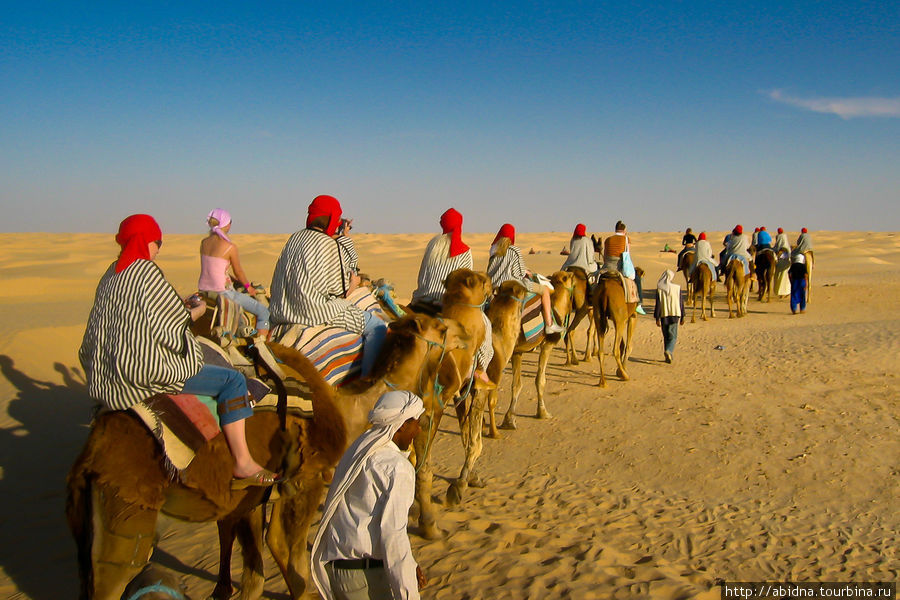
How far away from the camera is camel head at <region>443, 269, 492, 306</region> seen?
19.7 ft

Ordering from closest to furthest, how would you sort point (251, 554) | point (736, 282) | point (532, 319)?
point (251, 554) < point (532, 319) < point (736, 282)

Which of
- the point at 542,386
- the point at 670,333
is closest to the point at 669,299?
the point at 670,333

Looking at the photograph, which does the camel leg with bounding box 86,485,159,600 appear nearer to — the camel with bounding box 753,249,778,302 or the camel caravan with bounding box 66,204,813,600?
the camel caravan with bounding box 66,204,813,600

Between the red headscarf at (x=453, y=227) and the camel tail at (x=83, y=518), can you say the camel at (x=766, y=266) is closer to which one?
the red headscarf at (x=453, y=227)

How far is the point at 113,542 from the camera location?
337cm

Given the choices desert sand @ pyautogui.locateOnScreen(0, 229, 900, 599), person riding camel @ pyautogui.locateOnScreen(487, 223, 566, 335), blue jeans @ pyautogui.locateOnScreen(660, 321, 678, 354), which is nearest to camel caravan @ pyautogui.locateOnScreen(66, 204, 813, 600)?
desert sand @ pyautogui.locateOnScreen(0, 229, 900, 599)

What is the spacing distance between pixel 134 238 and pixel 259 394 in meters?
1.28

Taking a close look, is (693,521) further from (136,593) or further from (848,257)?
(848,257)

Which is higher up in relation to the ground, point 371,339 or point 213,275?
point 213,275

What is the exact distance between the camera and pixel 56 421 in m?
9.42

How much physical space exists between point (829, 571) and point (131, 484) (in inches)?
207

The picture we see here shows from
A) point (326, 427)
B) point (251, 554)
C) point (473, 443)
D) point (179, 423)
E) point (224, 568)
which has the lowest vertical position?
point (224, 568)

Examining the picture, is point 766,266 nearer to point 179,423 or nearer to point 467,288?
point 467,288

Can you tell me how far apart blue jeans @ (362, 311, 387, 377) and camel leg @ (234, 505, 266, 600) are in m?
1.35
